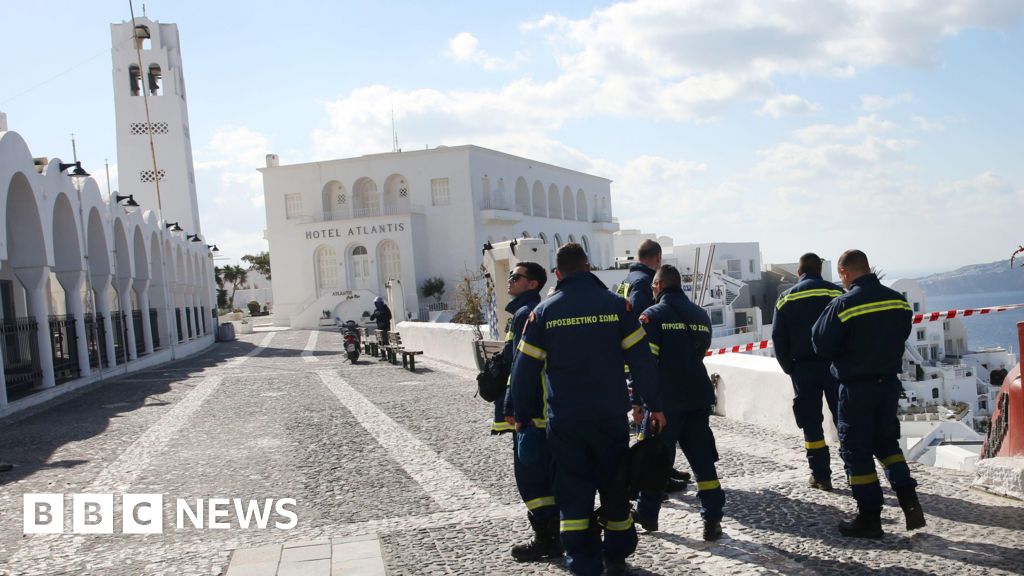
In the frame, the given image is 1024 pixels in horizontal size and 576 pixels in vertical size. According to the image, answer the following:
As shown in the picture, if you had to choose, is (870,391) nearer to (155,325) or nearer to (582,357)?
(582,357)

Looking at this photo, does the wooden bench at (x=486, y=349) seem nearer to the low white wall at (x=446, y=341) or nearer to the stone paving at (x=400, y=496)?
the stone paving at (x=400, y=496)

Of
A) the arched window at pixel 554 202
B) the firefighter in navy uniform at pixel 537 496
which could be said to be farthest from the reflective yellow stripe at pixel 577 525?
the arched window at pixel 554 202

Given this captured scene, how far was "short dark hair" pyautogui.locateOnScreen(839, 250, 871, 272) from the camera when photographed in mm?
5059

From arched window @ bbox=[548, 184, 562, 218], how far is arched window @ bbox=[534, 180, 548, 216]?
2.50 metres

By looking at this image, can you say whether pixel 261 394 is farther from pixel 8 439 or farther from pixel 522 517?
pixel 522 517

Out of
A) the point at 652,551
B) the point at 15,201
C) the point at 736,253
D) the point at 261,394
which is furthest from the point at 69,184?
the point at 736,253

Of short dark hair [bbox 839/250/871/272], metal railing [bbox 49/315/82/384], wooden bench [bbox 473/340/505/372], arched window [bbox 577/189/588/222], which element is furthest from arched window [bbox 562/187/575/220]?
short dark hair [bbox 839/250/871/272]

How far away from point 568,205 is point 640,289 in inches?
2531

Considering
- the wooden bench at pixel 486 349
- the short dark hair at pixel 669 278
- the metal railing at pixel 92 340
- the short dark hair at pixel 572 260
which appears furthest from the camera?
the metal railing at pixel 92 340

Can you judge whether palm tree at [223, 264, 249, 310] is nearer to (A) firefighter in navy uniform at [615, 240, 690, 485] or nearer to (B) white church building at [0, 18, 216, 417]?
(B) white church building at [0, 18, 216, 417]

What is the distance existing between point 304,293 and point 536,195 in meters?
20.5

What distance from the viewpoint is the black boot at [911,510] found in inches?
192

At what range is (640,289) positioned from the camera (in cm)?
610

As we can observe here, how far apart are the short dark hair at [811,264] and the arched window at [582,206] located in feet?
214
